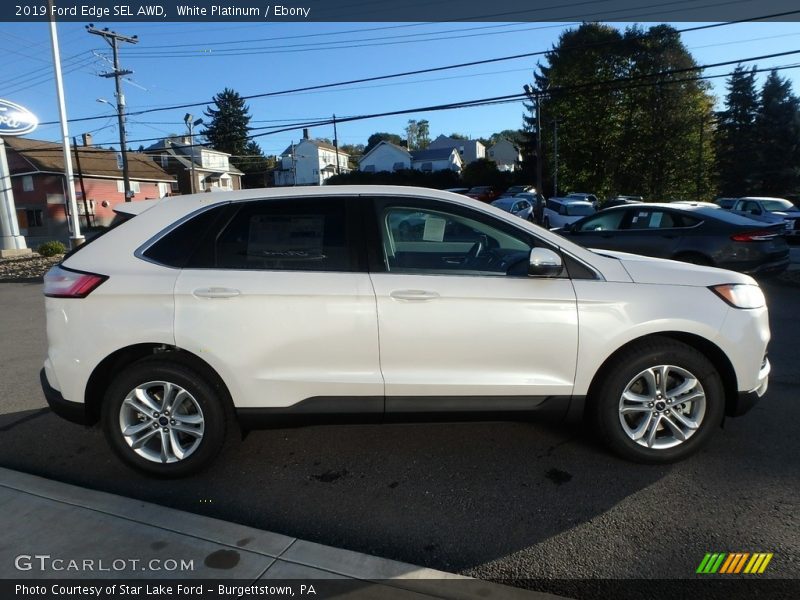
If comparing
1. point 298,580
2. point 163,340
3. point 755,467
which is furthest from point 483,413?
point 163,340

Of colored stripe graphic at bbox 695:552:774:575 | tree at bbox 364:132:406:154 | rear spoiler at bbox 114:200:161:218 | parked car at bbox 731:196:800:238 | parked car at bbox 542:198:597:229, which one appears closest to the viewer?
colored stripe graphic at bbox 695:552:774:575

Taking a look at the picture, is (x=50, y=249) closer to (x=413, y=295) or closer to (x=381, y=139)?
(x=413, y=295)

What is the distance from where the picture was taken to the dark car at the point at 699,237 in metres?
8.05

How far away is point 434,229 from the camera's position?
141 inches

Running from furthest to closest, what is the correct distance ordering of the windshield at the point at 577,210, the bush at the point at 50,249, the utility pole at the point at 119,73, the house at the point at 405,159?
1. the house at the point at 405,159
2. the utility pole at the point at 119,73
3. the windshield at the point at 577,210
4. the bush at the point at 50,249

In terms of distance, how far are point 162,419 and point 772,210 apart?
2274 centimetres

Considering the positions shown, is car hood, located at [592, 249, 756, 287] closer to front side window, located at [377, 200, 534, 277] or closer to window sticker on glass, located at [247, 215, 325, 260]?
front side window, located at [377, 200, 534, 277]

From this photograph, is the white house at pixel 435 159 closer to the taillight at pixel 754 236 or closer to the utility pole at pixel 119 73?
the utility pole at pixel 119 73

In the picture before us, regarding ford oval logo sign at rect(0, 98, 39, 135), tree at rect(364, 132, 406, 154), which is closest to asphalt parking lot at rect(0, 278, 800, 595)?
ford oval logo sign at rect(0, 98, 39, 135)

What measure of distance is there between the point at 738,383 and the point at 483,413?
1549 millimetres

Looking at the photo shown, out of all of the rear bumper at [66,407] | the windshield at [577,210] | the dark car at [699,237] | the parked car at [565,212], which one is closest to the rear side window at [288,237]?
the rear bumper at [66,407]

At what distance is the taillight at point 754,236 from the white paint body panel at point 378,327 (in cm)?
570

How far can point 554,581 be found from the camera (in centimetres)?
Answer: 245

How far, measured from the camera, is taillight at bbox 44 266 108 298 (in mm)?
3211
